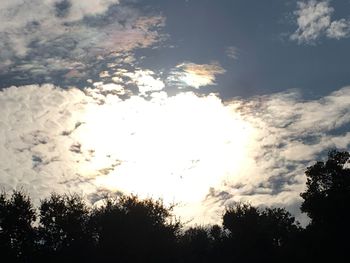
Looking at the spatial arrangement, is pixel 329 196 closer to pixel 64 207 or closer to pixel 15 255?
pixel 64 207

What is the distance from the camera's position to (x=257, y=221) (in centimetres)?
7775

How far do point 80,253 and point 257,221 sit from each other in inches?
1276

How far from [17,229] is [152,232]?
1795 cm

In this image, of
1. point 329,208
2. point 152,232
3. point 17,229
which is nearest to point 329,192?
point 329,208

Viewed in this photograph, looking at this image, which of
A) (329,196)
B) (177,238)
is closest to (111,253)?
(177,238)

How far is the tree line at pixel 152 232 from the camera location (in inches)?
2318

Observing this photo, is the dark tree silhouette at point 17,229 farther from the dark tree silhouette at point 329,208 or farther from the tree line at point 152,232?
the dark tree silhouette at point 329,208

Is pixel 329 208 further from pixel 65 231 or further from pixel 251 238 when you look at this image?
pixel 65 231

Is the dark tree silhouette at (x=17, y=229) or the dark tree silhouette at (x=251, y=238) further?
the dark tree silhouette at (x=251, y=238)

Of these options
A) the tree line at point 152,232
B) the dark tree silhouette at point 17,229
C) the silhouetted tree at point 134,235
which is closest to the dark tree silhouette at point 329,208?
the tree line at point 152,232

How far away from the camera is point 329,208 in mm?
68250

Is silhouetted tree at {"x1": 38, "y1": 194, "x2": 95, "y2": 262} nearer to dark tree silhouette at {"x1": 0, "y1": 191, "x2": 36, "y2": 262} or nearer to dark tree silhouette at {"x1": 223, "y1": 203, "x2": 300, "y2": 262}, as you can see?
dark tree silhouette at {"x1": 0, "y1": 191, "x2": 36, "y2": 262}

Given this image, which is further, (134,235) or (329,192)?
(329,192)

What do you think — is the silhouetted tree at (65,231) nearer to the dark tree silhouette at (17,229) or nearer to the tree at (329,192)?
the dark tree silhouette at (17,229)
